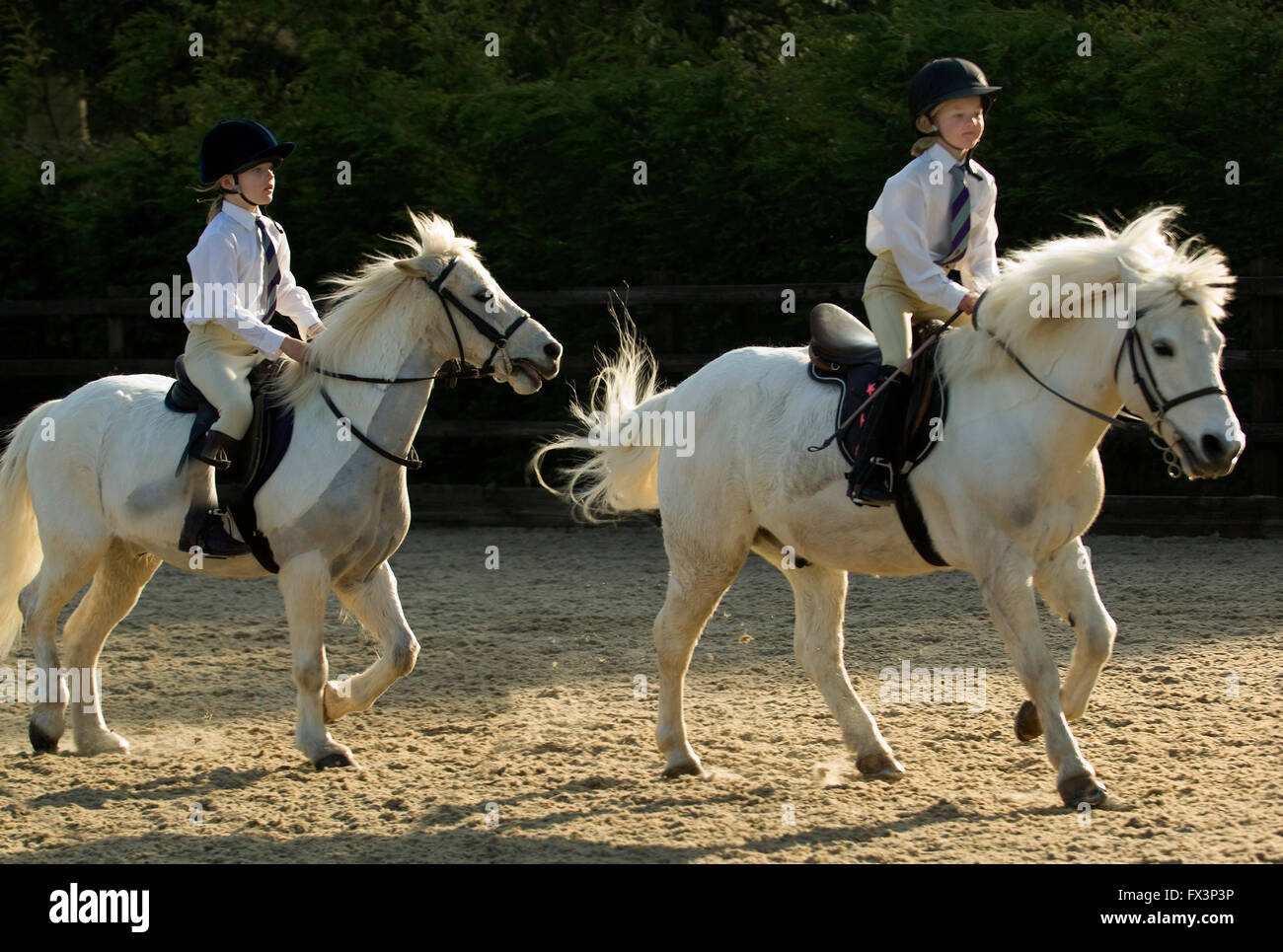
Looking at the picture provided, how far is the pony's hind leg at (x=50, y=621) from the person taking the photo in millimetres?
5816

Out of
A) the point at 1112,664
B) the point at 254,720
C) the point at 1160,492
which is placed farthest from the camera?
the point at 1160,492

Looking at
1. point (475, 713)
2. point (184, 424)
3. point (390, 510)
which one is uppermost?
point (184, 424)

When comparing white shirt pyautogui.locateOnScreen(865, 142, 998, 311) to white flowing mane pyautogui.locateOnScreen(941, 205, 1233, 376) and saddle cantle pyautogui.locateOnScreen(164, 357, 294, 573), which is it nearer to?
white flowing mane pyautogui.locateOnScreen(941, 205, 1233, 376)

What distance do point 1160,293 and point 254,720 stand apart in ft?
13.7

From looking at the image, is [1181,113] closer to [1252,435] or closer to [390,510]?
[1252,435]

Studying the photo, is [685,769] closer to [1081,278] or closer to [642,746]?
[642,746]

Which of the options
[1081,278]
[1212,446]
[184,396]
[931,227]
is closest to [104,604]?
[184,396]

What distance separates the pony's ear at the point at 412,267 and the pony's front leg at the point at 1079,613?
2.65 meters

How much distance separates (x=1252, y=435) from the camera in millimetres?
10047

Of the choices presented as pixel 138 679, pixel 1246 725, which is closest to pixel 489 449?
pixel 138 679

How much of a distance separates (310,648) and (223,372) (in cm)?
116

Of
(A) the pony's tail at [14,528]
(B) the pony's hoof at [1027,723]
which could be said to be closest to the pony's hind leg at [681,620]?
(B) the pony's hoof at [1027,723]

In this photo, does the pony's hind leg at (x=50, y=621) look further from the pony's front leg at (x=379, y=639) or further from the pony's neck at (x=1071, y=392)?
the pony's neck at (x=1071, y=392)

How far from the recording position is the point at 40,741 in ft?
19.1
